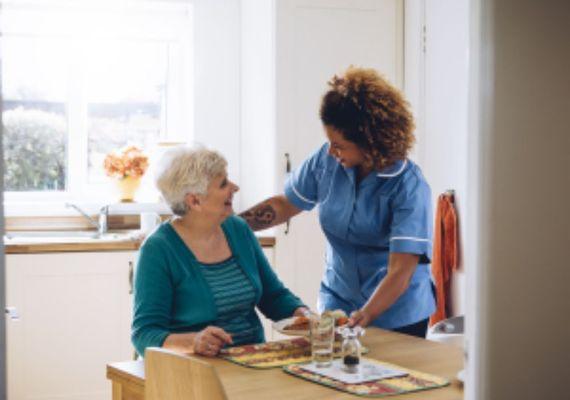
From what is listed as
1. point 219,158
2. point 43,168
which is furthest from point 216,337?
point 43,168

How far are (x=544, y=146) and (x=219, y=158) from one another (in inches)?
72.5

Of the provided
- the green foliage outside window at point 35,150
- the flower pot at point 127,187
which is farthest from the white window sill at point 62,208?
the green foliage outside window at point 35,150

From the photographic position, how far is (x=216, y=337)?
184cm

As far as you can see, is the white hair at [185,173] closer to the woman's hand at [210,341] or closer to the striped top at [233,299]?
the striped top at [233,299]

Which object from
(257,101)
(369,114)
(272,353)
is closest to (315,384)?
(272,353)

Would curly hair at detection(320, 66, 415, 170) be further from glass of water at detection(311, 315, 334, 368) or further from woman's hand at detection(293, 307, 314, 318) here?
glass of water at detection(311, 315, 334, 368)

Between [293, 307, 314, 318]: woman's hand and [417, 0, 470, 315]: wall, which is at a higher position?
[417, 0, 470, 315]: wall

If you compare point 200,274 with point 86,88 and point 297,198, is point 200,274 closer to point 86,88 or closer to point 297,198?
point 297,198

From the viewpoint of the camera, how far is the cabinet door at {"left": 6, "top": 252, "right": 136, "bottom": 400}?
11.3 ft

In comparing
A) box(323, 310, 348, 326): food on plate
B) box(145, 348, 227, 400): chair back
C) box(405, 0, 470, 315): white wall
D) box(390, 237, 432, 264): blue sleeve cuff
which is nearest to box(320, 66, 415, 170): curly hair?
box(390, 237, 432, 264): blue sleeve cuff

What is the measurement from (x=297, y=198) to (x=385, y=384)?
94cm

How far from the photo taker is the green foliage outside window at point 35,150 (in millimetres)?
4188

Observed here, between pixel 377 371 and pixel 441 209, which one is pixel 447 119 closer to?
pixel 441 209

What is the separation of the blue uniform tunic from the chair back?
82 centimetres
